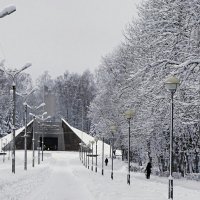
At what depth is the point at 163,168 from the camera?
1613 inches

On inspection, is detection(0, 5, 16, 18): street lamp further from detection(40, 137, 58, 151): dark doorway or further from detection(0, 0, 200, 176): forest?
detection(40, 137, 58, 151): dark doorway

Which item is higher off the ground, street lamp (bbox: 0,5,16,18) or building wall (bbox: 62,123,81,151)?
street lamp (bbox: 0,5,16,18)

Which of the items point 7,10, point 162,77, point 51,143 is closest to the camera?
point 7,10

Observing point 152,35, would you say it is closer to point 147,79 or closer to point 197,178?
point 147,79

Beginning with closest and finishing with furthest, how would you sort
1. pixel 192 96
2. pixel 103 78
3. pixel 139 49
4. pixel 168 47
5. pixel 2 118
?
pixel 192 96, pixel 168 47, pixel 139 49, pixel 103 78, pixel 2 118

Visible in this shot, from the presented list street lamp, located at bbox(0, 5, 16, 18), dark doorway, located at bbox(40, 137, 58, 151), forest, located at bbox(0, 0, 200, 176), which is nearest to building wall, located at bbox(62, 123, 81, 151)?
dark doorway, located at bbox(40, 137, 58, 151)

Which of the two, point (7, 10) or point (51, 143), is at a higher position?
point (7, 10)

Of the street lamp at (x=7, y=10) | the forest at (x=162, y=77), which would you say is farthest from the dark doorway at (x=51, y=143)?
the street lamp at (x=7, y=10)

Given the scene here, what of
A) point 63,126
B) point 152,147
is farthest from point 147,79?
point 63,126

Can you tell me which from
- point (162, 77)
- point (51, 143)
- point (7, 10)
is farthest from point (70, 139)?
point (7, 10)

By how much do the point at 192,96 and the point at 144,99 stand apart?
299 inches

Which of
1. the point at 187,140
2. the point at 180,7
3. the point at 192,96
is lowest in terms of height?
the point at 187,140

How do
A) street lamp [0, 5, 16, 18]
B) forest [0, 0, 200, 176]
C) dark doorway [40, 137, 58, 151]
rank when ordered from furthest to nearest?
dark doorway [40, 137, 58, 151], forest [0, 0, 200, 176], street lamp [0, 5, 16, 18]

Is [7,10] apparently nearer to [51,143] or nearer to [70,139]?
[70,139]
